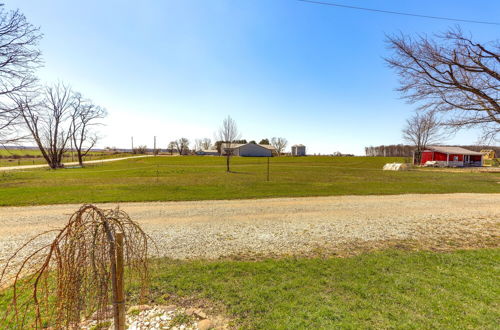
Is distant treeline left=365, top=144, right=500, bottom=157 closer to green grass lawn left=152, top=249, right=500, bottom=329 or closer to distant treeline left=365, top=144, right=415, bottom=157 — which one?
distant treeline left=365, top=144, right=415, bottom=157

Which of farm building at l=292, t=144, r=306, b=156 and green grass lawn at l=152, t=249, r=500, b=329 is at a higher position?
farm building at l=292, t=144, r=306, b=156

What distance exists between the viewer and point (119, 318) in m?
2.36

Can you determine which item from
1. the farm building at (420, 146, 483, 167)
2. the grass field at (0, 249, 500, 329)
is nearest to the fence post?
the grass field at (0, 249, 500, 329)

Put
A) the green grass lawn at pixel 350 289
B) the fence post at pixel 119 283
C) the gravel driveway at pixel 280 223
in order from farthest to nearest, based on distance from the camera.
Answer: the gravel driveway at pixel 280 223 → the green grass lawn at pixel 350 289 → the fence post at pixel 119 283

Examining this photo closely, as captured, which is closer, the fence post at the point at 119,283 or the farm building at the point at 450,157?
the fence post at the point at 119,283

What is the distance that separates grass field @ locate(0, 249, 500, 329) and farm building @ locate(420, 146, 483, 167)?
4950 cm

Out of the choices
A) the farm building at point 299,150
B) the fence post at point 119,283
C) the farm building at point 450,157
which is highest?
the farm building at point 299,150

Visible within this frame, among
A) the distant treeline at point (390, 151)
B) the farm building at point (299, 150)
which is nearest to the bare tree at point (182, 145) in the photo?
the farm building at point (299, 150)

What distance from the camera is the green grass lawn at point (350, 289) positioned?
3250 mm

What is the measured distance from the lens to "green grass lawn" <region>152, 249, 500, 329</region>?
3250mm

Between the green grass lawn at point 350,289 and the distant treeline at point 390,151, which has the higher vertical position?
the distant treeline at point 390,151

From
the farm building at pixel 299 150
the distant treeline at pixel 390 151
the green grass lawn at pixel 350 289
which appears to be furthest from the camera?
the farm building at pixel 299 150

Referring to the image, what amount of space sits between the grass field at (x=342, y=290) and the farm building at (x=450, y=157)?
4950 cm

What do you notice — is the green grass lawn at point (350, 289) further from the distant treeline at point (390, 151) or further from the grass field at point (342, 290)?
the distant treeline at point (390, 151)
